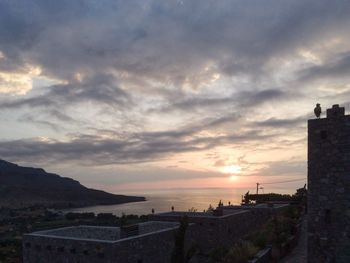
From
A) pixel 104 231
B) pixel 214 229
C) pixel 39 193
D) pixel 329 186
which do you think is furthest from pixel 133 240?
pixel 39 193

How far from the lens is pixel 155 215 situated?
22.2 metres

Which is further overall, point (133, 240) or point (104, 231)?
point (104, 231)

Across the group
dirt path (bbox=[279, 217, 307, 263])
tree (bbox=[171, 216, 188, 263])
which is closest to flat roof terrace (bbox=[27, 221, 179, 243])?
tree (bbox=[171, 216, 188, 263])

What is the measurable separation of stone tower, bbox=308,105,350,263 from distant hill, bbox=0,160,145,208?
339 feet

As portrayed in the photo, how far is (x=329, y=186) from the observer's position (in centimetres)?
1161

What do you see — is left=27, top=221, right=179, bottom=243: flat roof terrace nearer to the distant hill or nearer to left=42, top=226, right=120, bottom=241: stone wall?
left=42, top=226, right=120, bottom=241: stone wall

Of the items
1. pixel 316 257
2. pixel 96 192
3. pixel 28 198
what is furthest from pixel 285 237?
pixel 96 192

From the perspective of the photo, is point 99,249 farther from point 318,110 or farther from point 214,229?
point 318,110

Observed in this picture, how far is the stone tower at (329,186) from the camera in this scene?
1130 centimetres

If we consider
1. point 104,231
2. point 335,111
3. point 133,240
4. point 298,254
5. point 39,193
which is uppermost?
point 335,111

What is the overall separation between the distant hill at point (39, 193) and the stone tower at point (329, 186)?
103425mm

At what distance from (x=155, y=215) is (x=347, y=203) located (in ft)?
42.8

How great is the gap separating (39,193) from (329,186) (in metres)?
129

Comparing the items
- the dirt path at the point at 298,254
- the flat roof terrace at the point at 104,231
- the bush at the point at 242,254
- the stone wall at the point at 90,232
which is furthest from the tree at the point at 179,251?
the stone wall at the point at 90,232
